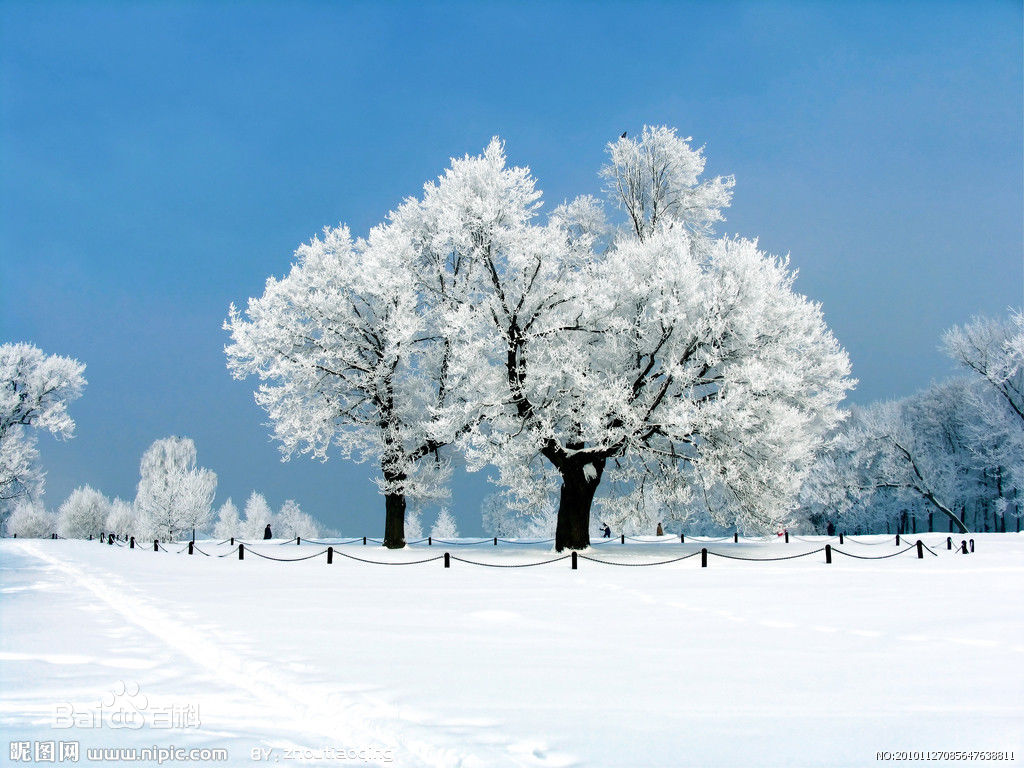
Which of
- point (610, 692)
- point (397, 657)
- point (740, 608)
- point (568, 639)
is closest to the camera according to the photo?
point (610, 692)

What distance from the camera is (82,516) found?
265 ft

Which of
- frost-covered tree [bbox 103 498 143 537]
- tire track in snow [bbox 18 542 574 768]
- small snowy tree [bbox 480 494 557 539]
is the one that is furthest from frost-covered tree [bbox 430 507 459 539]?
tire track in snow [bbox 18 542 574 768]

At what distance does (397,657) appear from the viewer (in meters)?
8.74

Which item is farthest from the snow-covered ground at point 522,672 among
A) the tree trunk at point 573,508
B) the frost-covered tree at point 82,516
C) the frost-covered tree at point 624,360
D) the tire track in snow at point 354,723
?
the frost-covered tree at point 82,516

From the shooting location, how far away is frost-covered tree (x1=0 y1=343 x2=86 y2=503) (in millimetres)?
48500

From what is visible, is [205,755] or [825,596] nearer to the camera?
[205,755]

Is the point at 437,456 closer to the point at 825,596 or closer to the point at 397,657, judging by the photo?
the point at 825,596

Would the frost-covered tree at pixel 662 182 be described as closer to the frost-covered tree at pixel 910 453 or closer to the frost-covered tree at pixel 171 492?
the frost-covered tree at pixel 910 453

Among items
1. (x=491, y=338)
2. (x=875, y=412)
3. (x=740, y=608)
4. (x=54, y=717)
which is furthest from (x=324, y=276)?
(x=875, y=412)

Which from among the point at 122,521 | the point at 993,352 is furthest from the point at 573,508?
the point at 122,521

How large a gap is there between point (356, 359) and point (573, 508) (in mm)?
10974

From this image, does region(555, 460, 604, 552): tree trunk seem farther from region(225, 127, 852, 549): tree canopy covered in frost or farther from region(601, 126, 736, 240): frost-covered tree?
region(601, 126, 736, 240): frost-covered tree

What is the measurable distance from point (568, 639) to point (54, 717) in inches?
243

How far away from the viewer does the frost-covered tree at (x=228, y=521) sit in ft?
276
